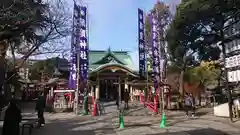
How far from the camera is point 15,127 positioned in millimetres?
8992

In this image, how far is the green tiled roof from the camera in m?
36.9

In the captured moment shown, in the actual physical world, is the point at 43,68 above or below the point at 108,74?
above

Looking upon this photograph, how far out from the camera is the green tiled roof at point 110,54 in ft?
121

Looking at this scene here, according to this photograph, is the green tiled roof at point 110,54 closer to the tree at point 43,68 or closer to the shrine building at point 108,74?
the shrine building at point 108,74

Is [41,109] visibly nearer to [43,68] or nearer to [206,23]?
[206,23]

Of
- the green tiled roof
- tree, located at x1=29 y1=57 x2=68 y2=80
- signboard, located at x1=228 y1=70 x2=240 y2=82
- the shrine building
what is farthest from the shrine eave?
signboard, located at x1=228 y1=70 x2=240 y2=82

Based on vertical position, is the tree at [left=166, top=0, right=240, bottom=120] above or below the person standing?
above

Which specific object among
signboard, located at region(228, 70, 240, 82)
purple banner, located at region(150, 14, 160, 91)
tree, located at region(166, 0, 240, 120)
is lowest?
signboard, located at region(228, 70, 240, 82)

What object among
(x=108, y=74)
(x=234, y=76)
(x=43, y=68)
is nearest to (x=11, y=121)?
(x=234, y=76)

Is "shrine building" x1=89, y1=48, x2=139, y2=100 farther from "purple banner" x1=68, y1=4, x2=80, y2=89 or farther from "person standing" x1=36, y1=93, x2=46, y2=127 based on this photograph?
"person standing" x1=36, y1=93, x2=46, y2=127

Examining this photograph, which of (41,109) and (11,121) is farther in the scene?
(41,109)

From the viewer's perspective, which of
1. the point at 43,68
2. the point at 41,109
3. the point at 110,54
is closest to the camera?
the point at 41,109

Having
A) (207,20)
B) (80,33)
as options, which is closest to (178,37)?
(207,20)

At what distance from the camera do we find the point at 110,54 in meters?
38.1
